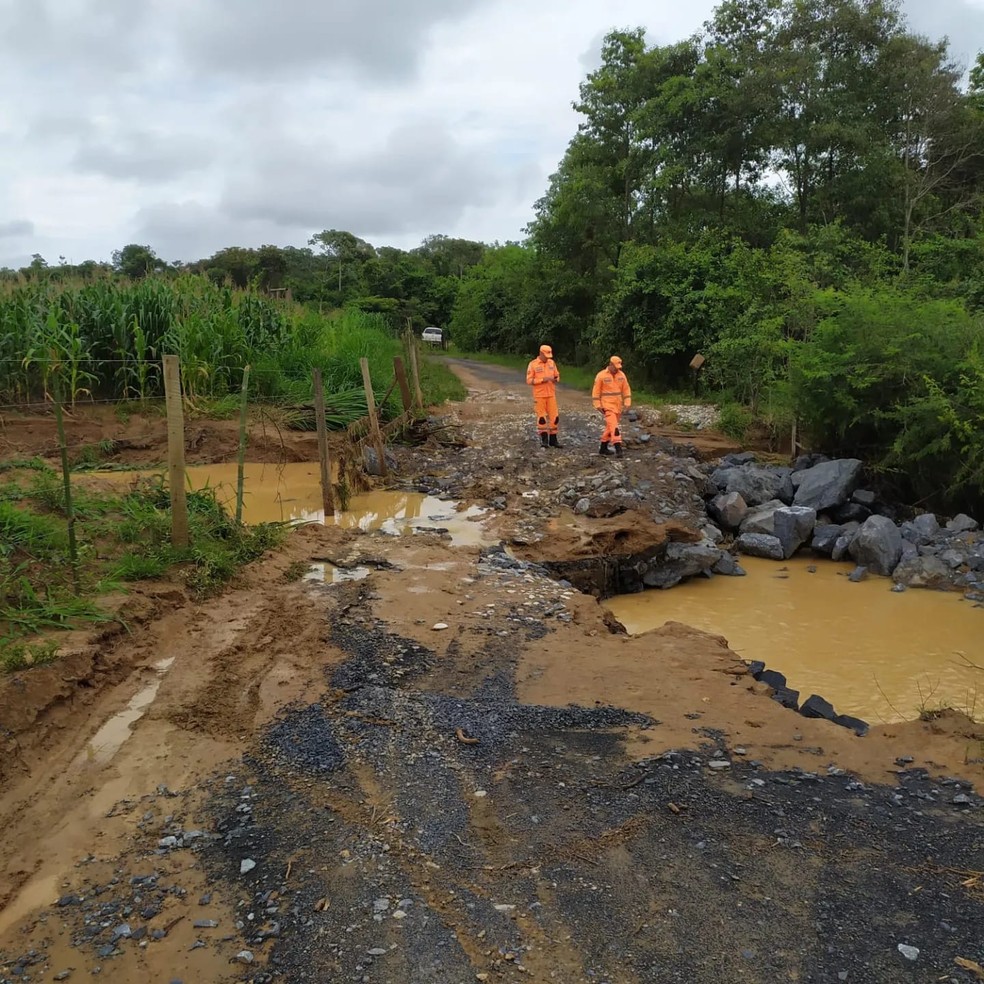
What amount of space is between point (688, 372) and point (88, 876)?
1873 centimetres

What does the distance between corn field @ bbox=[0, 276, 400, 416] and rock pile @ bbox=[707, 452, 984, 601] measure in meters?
Answer: 7.07

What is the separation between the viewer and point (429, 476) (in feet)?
40.6

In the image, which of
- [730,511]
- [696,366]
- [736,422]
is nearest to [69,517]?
[730,511]

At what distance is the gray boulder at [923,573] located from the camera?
9602 mm

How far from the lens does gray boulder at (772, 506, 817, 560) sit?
10836 millimetres

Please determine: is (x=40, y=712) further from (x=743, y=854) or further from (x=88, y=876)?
(x=743, y=854)

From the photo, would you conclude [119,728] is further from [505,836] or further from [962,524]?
[962,524]

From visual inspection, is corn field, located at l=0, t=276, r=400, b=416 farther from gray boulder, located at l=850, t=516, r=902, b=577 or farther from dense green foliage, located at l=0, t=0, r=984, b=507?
gray boulder, located at l=850, t=516, r=902, b=577

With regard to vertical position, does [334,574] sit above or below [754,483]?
below

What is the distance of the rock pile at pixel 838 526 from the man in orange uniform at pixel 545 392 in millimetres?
2732

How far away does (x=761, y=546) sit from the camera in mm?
10797

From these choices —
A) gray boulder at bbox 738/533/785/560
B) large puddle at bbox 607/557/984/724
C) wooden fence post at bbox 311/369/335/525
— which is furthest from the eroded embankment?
gray boulder at bbox 738/533/785/560

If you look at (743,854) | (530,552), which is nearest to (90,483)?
(530,552)

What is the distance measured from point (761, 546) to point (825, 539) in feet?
2.97
